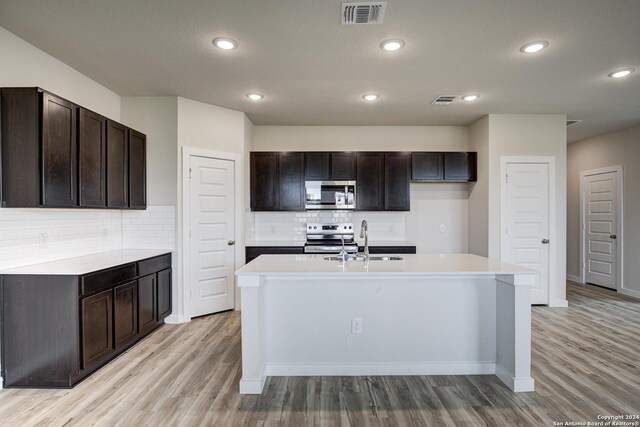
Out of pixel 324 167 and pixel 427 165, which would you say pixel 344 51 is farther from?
pixel 427 165

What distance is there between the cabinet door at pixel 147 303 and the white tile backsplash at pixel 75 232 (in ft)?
1.96

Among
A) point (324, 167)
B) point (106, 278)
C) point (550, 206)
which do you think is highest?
point (324, 167)

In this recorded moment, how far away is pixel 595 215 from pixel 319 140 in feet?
16.8

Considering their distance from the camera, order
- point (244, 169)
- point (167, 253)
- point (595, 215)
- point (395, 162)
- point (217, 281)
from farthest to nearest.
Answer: point (595, 215) → point (395, 162) → point (244, 169) → point (217, 281) → point (167, 253)

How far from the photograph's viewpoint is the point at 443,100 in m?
4.19

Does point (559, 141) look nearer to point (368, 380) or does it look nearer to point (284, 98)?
point (284, 98)

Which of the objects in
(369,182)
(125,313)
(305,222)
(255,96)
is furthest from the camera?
(305,222)

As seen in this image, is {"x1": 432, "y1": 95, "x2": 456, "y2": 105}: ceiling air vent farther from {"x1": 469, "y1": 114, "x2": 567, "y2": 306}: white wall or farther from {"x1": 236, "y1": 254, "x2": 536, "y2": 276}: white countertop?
{"x1": 236, "y1": 254, "x2": 536, "y2": 276}: white countertop

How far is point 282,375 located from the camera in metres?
2.73

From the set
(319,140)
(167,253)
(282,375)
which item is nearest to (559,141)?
(319,140)

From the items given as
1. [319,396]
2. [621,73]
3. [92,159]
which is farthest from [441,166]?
[92,159]

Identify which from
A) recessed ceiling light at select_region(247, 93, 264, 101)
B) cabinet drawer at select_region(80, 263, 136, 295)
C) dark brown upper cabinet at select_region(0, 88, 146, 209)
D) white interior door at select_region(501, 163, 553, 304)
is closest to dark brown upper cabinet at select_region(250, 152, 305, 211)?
recessed ceiling light at select_region(247, 93, 264, 101)

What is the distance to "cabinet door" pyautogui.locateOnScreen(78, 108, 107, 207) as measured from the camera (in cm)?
299

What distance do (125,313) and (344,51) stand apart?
3.10 m
